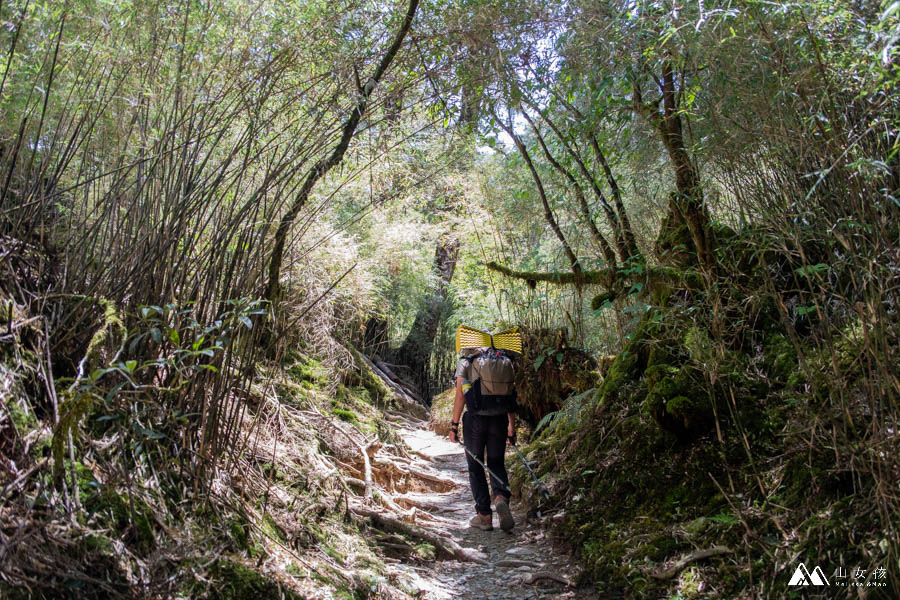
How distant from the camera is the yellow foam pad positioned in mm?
4324

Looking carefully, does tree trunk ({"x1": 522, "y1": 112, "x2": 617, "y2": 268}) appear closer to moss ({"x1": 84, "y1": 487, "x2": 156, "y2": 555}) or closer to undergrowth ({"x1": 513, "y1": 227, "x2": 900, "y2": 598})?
undergrowth ({"x1": 513, "y1": 227, "x2": 900, "y2": 598})

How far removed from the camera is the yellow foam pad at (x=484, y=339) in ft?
14.2

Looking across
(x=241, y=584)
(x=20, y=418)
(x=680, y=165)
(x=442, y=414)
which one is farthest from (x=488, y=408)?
(x=442, y=414)

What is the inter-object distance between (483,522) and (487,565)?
2.30 ft

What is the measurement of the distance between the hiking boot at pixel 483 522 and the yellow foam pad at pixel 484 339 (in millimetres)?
1276

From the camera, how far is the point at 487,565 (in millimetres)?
3109

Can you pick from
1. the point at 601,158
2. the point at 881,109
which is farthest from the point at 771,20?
the point at 601,158

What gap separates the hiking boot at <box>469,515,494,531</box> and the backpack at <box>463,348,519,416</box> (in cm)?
73

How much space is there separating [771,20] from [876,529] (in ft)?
6.17

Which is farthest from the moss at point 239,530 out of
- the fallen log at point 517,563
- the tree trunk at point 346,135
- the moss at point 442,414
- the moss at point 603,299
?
the moss at point 442,414

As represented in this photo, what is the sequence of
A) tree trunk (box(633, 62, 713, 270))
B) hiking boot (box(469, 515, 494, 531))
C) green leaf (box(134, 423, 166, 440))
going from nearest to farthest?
1. green leaf (box(134, 423, 166, 440))
2. tree trunk (box(633, 62, 713, 270))
3. hiking boot (box(469, 515, 494, 531))

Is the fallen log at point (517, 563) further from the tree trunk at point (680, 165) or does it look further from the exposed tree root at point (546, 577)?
the tree trunk at point (680, 165)

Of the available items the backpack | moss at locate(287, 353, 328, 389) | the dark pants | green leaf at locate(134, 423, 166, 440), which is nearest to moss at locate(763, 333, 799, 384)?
the backpack

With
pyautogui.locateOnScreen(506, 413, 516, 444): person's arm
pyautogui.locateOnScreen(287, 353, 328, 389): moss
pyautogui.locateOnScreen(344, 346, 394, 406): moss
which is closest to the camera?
pyautogui.locateOnScreen(506, 413, 516, 444): person's arm
